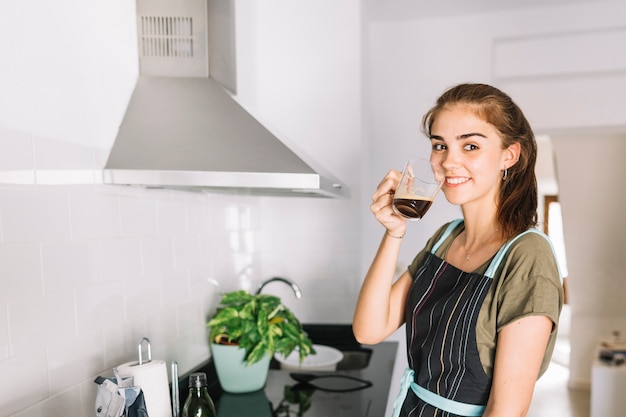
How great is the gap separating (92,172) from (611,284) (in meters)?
4.46

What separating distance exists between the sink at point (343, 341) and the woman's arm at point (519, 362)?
44.7 inches

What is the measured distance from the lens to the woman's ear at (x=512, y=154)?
119 cm

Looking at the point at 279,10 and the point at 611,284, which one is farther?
the point at 611,284

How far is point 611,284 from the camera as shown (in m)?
4.49

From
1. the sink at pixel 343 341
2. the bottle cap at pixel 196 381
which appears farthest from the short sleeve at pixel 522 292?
Result: the sink at pixel 343 341

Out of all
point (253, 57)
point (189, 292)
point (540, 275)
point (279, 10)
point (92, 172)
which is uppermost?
point (279, 10)

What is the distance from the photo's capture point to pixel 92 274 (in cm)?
131

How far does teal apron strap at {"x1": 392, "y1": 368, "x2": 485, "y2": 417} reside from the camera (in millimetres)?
1137

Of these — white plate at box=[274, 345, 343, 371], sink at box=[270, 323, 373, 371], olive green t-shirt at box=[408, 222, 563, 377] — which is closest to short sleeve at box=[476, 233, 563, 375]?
olive green t-shirt at box=[408, 222, 563, 377]

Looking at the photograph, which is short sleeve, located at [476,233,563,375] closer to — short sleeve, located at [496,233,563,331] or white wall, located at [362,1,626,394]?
short sleeve, located at [496,233,563,331]

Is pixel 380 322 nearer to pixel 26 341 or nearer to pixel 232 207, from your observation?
pixel 26 341

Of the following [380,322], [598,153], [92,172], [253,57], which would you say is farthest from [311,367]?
[598,153]

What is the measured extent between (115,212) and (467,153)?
898mm

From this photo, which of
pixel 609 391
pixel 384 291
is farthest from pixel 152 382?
pixel 609 391
